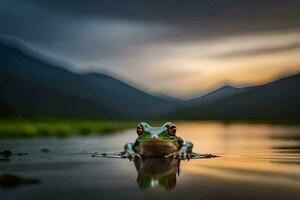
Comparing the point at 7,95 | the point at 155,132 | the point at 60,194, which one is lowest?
the point at 60,194

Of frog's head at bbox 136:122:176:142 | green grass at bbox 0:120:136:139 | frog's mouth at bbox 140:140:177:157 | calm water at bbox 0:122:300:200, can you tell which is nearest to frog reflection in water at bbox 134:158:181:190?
calm water at bbox 0:122:300:200

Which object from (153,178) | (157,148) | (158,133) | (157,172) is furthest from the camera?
(157,148)

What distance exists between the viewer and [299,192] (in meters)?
11.1

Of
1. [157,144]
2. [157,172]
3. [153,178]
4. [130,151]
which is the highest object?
[157,144]

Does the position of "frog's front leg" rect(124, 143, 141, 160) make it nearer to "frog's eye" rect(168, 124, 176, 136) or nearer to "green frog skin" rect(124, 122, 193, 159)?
"green frog skin" rect(124, 122, 193, 159)

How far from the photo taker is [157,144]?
19.0m

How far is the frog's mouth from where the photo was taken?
18.9 metres

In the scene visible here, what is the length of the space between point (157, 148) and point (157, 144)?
23 centimetres

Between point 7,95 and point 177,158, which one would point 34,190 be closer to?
point 177,158

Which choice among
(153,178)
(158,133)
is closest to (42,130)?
(158,133)

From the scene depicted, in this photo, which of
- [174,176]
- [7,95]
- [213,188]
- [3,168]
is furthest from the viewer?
[7,95]

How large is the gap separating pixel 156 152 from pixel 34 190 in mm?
8407

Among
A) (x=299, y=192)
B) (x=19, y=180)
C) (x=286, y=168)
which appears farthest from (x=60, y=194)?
(x=286, y=168)

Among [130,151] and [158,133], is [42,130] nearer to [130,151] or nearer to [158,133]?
[130,151]
